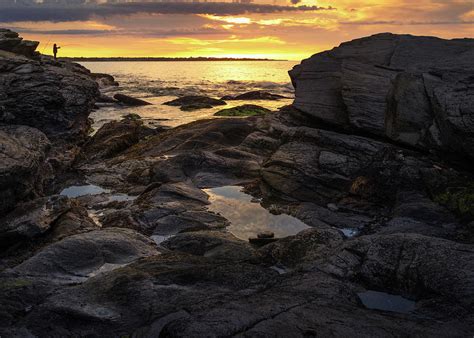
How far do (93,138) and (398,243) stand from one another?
22.6 m

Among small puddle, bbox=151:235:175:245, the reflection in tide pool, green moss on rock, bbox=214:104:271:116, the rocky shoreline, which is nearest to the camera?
the rocky shoreline

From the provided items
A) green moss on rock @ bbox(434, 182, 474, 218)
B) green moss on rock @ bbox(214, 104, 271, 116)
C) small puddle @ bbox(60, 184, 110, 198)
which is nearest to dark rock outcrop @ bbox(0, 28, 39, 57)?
green moss on rock @ bbox(214, 104, 271, 116)

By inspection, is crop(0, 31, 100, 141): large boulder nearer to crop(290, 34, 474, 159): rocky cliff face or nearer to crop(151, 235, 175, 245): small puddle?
crop(151, 235, 175, 245): small puddle

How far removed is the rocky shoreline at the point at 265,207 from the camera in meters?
8.38

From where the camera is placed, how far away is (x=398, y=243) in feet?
34.1

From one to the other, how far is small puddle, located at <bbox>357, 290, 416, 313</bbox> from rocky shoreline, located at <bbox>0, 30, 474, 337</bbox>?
6 centimetres

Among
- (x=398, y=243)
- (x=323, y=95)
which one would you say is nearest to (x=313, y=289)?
(x=398, y=243)

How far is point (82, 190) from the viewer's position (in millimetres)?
18969

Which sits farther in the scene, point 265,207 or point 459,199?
point 265,207

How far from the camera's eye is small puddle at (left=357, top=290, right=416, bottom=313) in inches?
357

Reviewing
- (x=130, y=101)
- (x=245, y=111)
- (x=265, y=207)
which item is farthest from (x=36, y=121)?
(x=130, y=101)

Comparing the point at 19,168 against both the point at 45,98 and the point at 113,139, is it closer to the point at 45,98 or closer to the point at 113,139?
the point at 45,98

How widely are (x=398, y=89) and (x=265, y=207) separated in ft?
23.8

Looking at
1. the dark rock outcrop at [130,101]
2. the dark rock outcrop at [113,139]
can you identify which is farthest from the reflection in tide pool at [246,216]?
the dark rock outcrop at [130,101]
